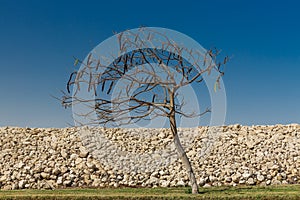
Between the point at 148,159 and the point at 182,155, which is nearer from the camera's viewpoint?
the point at 182,155

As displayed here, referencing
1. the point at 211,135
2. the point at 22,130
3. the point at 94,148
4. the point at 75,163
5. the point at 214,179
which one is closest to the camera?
the point at 214,179

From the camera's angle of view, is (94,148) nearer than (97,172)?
No

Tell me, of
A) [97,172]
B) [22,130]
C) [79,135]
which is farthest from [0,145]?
[97,172]

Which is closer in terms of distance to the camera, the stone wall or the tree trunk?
the tree trunk

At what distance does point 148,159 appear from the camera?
1323 cm

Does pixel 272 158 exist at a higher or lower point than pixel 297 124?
lower

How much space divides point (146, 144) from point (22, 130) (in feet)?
16.5

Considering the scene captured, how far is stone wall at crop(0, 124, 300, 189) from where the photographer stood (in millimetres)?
→ 12016

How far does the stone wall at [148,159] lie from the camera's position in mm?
12016

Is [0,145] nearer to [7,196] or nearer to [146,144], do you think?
[146,144]

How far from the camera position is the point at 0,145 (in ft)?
47.9

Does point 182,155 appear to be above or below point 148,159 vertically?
below

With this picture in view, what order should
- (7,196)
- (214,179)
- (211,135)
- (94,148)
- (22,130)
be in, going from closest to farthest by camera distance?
(7,196) → (214,179) → (94,148) → (211,135) → (22,130)

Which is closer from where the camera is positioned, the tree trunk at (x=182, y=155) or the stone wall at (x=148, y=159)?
the tree trunk at (x=182, y=155)
